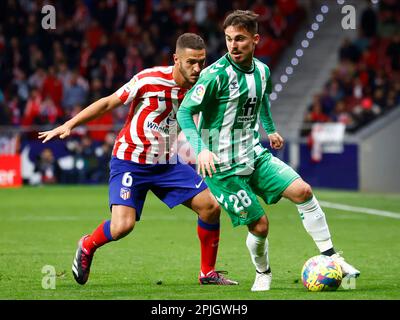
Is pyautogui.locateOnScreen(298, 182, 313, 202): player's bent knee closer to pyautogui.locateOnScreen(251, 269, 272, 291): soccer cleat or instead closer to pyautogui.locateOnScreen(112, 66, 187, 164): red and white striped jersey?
pyautogui.locateOnScreen(251, 269, 272, 291): soccer cleat

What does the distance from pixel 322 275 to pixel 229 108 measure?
1.47 m

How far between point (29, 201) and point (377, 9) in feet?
37.3

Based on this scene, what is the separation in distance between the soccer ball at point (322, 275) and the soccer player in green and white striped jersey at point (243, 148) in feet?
0.54

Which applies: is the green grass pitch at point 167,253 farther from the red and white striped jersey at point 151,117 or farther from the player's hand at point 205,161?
the red and white striped jersey at point 151,117

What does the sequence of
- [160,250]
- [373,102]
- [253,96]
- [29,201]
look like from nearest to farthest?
[253,96] < [160,250] < [29,201] < [373,102]

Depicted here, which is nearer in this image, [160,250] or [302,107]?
[160,250]

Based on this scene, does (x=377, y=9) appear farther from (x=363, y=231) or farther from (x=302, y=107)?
(x=363, y=231)

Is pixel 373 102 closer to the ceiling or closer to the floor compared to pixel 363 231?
closer to the ceiling

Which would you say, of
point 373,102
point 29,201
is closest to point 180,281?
point 29,201

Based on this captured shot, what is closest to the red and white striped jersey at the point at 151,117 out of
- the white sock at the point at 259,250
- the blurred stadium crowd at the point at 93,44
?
the white sock at the point at 259,250

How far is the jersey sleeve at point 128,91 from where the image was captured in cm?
854

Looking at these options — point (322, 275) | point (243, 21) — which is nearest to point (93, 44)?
point (243, 21)

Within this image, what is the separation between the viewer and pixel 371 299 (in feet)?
24.4

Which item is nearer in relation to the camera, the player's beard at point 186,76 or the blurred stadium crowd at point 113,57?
the player's beard at point 186,76
